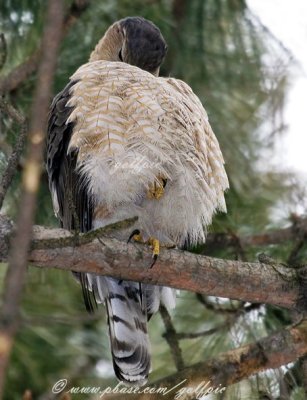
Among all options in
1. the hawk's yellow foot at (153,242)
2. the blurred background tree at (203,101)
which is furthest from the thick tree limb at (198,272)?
the blurred background tree at (203,101)

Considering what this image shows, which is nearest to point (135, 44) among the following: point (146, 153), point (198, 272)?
point (146, 153)

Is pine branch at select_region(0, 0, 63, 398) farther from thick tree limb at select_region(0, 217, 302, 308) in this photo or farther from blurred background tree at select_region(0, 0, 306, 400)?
blurred background tree at select_region(0, 0, 306, 400)

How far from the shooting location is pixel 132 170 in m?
3.24

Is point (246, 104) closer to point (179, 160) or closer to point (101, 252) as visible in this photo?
point (179, 160)

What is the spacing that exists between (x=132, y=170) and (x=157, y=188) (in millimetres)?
186

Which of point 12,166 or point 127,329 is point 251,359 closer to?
point 127,329

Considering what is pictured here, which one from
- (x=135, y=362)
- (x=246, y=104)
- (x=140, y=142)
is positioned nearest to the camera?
(x=140, y=142)

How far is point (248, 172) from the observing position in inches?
180

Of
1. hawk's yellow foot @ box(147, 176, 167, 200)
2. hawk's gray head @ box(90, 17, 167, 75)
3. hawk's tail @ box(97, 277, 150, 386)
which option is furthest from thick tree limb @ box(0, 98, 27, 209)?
hawk's gray head @ box(90, 17, 167, 75)

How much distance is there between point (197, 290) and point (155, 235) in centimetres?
68

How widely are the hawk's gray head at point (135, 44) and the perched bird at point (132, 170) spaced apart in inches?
15.5

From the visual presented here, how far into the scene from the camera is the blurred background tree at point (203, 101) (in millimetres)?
4227

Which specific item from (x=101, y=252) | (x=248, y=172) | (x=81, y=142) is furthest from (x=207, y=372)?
(x=248, y=172)

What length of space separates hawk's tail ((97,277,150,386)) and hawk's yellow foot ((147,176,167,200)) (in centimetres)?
58
